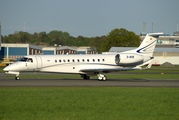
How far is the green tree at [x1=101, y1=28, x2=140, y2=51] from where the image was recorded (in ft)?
416

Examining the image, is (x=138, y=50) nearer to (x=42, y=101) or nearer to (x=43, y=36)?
(x=42, y=101)

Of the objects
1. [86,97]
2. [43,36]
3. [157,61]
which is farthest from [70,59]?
[43,36]

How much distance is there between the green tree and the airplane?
8698 cm

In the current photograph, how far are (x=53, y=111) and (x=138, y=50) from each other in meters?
24.6

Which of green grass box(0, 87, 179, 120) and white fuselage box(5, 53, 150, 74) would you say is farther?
white fuselage box(5, 53, 150, 74)

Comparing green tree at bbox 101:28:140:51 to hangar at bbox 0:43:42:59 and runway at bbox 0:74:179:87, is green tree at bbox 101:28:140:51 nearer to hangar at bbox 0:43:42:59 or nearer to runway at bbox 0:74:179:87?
hangar at bbox 0:43:42:59

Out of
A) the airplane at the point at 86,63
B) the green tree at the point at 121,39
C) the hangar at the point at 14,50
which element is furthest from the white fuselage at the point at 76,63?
the green tree at the point at 121,39

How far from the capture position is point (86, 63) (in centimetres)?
3809

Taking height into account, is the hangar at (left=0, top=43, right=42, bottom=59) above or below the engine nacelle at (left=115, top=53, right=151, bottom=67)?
above

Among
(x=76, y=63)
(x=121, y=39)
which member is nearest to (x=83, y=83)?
(x=76, y=63)

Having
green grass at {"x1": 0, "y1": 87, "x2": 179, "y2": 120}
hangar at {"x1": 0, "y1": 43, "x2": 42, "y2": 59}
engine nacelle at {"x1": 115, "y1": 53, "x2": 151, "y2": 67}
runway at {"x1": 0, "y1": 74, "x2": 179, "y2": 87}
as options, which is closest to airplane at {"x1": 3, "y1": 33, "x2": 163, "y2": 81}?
engine nacelle at {"x1": 115, "y1": 53, "x2": 151, "y2": 67}

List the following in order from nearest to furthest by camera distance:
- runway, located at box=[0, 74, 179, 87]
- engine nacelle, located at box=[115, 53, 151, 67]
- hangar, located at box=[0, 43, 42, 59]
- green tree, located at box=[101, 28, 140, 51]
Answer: runway, located at box=[0, 74, 179, 87], engine nacelle, located at box=[115, 53, 151, 67], hangar, located at box=[0, 43, 42, 59], green tree, located at box=[101, 28, 140, 51]

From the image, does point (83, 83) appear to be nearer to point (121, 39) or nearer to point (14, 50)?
A: point (14, 50)

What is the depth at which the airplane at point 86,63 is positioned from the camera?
3666 cm
